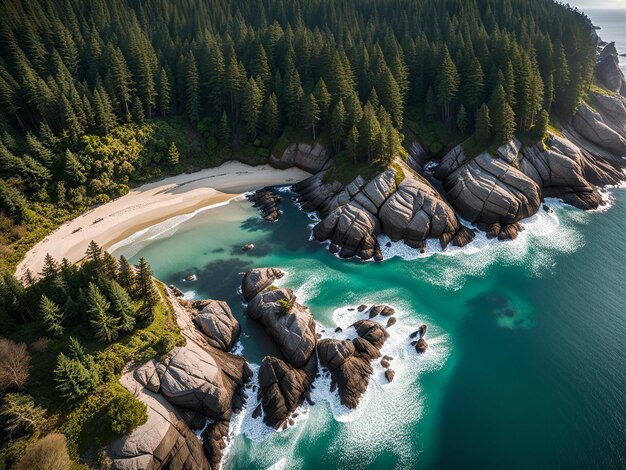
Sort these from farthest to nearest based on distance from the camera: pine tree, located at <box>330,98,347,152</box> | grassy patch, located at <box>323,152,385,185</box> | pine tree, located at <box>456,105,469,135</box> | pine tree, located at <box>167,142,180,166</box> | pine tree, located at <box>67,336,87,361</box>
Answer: pine tree, located at <box>456,105,469,135</box>
pine tree, located at <box>167,142,180,166</box>
pine tree, located at <box>330,98,347,152</box>
grassy patch, located at <box>323,152,385,185</box>
pine tree, located at <box>67,336,87,361</box>

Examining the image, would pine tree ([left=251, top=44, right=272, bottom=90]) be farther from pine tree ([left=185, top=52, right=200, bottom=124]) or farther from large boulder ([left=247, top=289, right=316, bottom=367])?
large boulder ([left=247, top=289, right=316, bottom=367])

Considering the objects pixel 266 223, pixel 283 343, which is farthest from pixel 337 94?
pixel 283 343

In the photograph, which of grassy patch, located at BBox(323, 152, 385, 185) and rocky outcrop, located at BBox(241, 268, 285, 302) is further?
grassy patch, located at BBox(323, 152, 385, 185)

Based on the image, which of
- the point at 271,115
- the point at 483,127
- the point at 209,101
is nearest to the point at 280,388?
the point at 271,115

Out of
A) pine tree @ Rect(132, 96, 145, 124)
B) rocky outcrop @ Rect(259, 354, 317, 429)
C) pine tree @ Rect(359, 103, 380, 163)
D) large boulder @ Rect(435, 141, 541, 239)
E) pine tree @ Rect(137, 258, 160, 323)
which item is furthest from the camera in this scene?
pine tree @ Rect(132, 96, 145, 124)

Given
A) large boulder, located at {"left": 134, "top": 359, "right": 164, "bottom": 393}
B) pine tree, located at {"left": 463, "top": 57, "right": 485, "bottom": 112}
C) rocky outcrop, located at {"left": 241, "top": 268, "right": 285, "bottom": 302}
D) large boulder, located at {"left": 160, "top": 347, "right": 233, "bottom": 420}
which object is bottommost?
rocky outcrop, located at {"left": 241, "top": 268, "right": 285, "bottom": 302}

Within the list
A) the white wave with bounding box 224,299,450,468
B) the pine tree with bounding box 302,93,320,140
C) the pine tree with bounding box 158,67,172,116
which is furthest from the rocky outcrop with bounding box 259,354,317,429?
the pine tree with bounding box 158,67,172,116

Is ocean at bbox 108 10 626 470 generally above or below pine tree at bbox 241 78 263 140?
below

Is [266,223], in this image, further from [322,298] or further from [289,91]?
[289,91]
